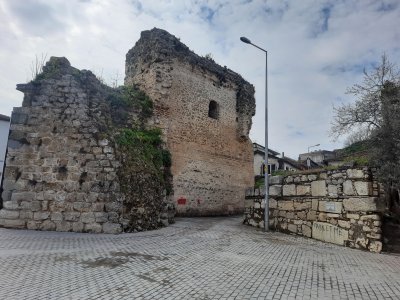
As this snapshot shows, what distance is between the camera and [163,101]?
13.7 m

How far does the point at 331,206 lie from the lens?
8.23 meters

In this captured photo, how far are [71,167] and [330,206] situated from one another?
7.28 metres

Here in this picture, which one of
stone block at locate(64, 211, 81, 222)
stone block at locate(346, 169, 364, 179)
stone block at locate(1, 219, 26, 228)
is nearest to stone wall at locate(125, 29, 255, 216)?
stone block at locate(64, 211, 81, 222)

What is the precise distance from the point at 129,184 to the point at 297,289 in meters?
5.97

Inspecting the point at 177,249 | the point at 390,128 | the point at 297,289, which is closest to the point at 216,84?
the point at 390,128

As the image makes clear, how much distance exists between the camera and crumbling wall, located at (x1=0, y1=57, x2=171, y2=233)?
8305 millimetres

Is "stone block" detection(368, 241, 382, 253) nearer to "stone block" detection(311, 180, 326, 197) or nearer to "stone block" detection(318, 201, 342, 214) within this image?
"stone block" detection(318, 201, 342, 214)

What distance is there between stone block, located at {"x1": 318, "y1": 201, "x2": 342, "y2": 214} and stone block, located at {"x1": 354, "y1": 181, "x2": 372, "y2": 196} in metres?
0.62

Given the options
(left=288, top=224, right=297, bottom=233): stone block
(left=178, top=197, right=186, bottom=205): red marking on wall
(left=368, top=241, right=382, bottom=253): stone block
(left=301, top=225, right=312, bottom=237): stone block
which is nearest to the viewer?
(left=368, top=241, right=382, bottom=253): stone block

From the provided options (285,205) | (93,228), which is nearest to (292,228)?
(285,205)

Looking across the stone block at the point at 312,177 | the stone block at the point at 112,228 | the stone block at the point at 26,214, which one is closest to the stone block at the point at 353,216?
the stone block at the point at 312,177

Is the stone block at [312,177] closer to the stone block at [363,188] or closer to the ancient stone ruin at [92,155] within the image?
the stone block at [363,188]

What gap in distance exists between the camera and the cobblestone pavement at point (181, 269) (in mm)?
3906

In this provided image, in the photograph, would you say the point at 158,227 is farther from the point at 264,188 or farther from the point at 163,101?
the point at 163,101
